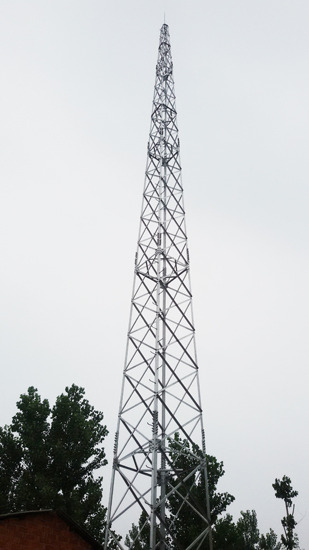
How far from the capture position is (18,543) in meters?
11.5

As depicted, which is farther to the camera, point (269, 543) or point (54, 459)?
point (269, 543)

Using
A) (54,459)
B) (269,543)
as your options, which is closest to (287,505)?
(269,543)

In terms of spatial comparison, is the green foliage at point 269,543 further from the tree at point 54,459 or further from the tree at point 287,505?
the tree at point 54,459

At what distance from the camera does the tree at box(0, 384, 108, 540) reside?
20.2 metres

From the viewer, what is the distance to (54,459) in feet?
71.5

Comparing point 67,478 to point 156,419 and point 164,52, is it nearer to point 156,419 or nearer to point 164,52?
point 156,419

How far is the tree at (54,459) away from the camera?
66.3 ft

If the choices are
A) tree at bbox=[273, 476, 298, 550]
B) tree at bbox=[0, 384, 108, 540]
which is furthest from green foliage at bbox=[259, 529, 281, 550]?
tree at bbox=[0, 384, 108, 540]

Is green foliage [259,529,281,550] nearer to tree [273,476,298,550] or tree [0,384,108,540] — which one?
tree [273,476,298,550]

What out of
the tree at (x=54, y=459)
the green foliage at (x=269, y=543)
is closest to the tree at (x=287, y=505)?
the green foliage at (x=269, y=543)

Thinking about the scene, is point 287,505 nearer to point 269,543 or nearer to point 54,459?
point 269,543

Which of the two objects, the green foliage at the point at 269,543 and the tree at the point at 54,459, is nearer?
the tree at the point at 54,459

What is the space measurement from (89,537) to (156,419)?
180 inches

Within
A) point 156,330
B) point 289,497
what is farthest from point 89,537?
point 289,497
